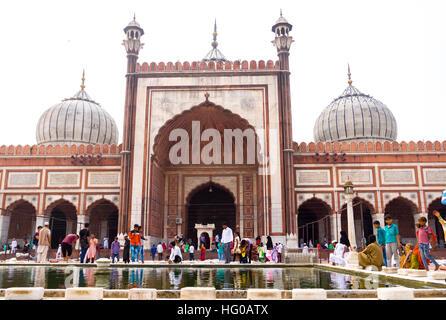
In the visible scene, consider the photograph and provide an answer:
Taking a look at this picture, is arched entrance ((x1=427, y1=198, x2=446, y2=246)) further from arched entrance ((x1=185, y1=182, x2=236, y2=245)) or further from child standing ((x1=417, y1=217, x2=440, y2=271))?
child standing ((x1=417, y1=217, x2=440, y2=271))

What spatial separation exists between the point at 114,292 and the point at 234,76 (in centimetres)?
1275

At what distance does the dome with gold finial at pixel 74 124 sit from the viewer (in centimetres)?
1927

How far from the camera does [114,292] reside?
3080 millimetres

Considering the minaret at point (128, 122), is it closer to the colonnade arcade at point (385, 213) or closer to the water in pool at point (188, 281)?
the colonnade arcade at point (385, 213)

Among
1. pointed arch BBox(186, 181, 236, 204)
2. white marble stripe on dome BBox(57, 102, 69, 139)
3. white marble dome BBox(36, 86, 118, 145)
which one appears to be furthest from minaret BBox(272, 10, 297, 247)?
white marble stripe on dome BBox(57, 102, 69, 139)

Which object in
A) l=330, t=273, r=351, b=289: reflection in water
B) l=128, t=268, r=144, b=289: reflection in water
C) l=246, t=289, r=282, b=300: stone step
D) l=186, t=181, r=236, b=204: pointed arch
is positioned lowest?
l=330, t=273, r=351, b=289: reflection in water

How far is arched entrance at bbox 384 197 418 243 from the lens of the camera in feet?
51.3

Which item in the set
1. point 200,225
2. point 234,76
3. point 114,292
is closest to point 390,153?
point 234,76

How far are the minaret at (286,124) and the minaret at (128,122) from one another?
529cm

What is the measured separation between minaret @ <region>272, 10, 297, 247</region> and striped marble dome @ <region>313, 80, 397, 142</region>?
5.54 m

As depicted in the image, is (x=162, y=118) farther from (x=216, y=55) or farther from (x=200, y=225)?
(x=216, y=55)

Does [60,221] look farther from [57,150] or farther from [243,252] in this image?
[243,252]

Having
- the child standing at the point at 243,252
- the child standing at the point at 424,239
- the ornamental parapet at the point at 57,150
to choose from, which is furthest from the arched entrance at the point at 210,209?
the child standing at the point at 424,239

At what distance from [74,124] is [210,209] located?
7803 mm
